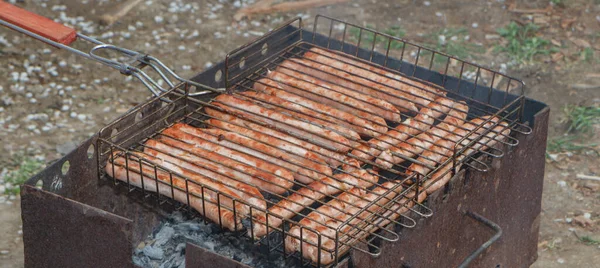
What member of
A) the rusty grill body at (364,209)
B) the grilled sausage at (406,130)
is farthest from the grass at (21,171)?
the grilled sausage at (406,130)

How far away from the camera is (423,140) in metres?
4.77

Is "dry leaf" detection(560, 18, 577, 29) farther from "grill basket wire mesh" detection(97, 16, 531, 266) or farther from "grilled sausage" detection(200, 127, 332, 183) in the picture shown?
"grilled sausage" detection(200, 127, 332, 183)

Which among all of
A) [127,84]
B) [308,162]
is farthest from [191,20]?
[308,162]

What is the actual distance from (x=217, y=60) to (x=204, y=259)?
4800 mm

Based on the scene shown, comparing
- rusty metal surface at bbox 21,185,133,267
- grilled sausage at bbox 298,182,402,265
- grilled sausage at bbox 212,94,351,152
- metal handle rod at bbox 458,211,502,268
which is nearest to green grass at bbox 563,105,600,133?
metal handle rod at bbox 458,211,502,268

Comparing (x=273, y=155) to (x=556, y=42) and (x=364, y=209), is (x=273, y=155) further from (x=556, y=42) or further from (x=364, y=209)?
(x=556, y=42)

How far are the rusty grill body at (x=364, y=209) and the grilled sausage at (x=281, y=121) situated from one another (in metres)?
0.14

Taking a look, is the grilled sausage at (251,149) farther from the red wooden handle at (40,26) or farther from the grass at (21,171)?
the grass at (21,171)

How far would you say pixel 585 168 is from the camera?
7148mm

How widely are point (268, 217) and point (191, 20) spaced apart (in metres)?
5.24

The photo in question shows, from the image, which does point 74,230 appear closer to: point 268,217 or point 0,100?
point 268,217

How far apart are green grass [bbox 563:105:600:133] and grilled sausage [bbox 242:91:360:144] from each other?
3423 mm

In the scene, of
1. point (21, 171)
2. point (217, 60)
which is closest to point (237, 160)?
point (21, 171)

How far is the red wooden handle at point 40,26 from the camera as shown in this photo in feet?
16.4
